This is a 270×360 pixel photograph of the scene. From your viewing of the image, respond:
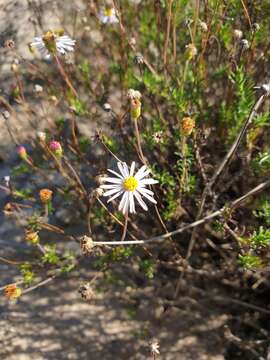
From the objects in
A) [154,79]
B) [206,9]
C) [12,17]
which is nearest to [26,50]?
[12,17]

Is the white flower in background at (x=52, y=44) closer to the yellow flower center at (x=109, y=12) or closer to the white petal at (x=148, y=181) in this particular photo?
Result: the yellow flower center at (x=109, y=12)

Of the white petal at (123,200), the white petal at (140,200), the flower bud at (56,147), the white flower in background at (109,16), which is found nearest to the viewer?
the white petal at (140,200)

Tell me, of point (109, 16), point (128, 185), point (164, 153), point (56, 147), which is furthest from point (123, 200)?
point (109, 16)

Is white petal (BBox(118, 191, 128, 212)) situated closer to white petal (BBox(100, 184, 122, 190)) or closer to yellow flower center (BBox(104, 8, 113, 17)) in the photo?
white petal (BBox(100, 184, 122, 190))

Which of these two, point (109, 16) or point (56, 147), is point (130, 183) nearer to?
point (56, 147)

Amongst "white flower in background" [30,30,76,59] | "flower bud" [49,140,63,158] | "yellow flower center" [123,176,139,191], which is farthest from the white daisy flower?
"white flower in background" [30,30,76,59]

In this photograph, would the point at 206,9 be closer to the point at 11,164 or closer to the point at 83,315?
the point at 11,164

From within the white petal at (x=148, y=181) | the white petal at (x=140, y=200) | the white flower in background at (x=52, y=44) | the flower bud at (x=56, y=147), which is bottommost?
the white petal at (x=140, y=200)

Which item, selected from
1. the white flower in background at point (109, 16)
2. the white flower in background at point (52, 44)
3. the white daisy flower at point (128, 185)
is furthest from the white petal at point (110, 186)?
the white flower in background at point (109, 16)
